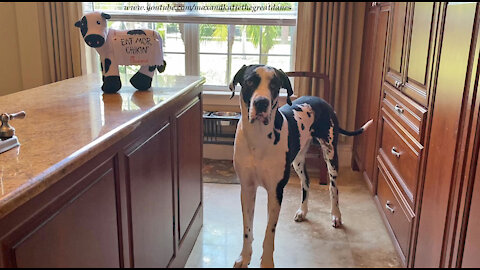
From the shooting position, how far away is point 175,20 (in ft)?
12.5

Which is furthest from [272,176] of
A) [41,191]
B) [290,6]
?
[290,6]

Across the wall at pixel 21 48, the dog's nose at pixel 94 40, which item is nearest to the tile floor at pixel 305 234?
the dog's nose at pixel 94 40

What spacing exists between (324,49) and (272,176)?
1867 millimetres

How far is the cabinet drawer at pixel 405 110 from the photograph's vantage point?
6.40 ft

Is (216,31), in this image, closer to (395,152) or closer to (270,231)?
(395,152)

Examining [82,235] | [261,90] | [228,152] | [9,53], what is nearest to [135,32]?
[261,90]

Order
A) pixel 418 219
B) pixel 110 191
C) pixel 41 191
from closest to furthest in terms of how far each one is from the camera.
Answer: pixel 41 191
pixel 110 191
pixel 418 219

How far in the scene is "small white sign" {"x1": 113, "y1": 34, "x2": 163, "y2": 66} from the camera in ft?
6.34

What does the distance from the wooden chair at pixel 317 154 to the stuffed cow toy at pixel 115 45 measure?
138 cm

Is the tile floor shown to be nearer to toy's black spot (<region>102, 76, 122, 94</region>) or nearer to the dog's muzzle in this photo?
the dog's muzzle

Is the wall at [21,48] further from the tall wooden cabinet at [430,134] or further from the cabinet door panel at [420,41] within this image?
the cabinet door panel at [420,41]

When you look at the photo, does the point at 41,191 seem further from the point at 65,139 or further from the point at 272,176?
the point at 272,176

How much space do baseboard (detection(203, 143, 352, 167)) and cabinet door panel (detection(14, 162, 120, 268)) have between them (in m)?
2.56

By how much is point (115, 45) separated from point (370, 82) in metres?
2.03
